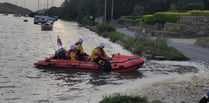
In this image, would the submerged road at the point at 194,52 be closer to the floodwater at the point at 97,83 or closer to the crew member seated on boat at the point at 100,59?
the floodwater at the point at 97,83

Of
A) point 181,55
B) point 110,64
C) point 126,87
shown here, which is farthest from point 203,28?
point 126,87

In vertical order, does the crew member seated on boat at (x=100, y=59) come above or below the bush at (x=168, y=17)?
below

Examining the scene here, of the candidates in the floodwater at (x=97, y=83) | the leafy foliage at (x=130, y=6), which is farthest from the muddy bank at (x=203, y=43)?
the leafy foliage at (x=130, y=6)

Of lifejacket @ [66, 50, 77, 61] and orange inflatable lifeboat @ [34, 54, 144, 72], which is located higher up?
lifejacket @ [66, 50, 77, 61]

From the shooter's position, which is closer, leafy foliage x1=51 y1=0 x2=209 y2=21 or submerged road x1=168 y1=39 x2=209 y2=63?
submerged road x1=168 y1=39 x2=209 y2=63

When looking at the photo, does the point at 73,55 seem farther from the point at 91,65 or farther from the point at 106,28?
the point at 106,28

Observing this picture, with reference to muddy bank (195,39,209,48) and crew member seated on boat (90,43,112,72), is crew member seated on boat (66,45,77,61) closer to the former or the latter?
crew member seated on boat (90,43,112,72)

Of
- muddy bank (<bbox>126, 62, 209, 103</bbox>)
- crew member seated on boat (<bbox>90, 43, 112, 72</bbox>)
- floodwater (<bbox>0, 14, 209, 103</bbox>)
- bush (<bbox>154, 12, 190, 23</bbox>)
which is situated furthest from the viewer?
bush (<bbox>154, 12, 190, 23</bbox>)

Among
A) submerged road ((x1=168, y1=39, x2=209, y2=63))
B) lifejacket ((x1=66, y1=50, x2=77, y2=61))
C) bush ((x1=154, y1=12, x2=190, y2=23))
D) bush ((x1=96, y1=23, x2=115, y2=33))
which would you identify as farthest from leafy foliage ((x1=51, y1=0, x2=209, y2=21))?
lifejacket ((x1=66, y1=50, x2=77, y2=61))

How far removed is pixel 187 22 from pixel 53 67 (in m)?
A: 20.1

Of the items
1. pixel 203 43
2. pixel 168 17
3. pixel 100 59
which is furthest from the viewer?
pixel 168 17

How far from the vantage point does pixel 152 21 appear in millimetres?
40375

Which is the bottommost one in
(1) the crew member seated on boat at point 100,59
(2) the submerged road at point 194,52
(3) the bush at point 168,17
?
(2) the submerged road at point 194,52

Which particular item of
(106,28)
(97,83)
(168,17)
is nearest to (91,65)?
(97,83)
